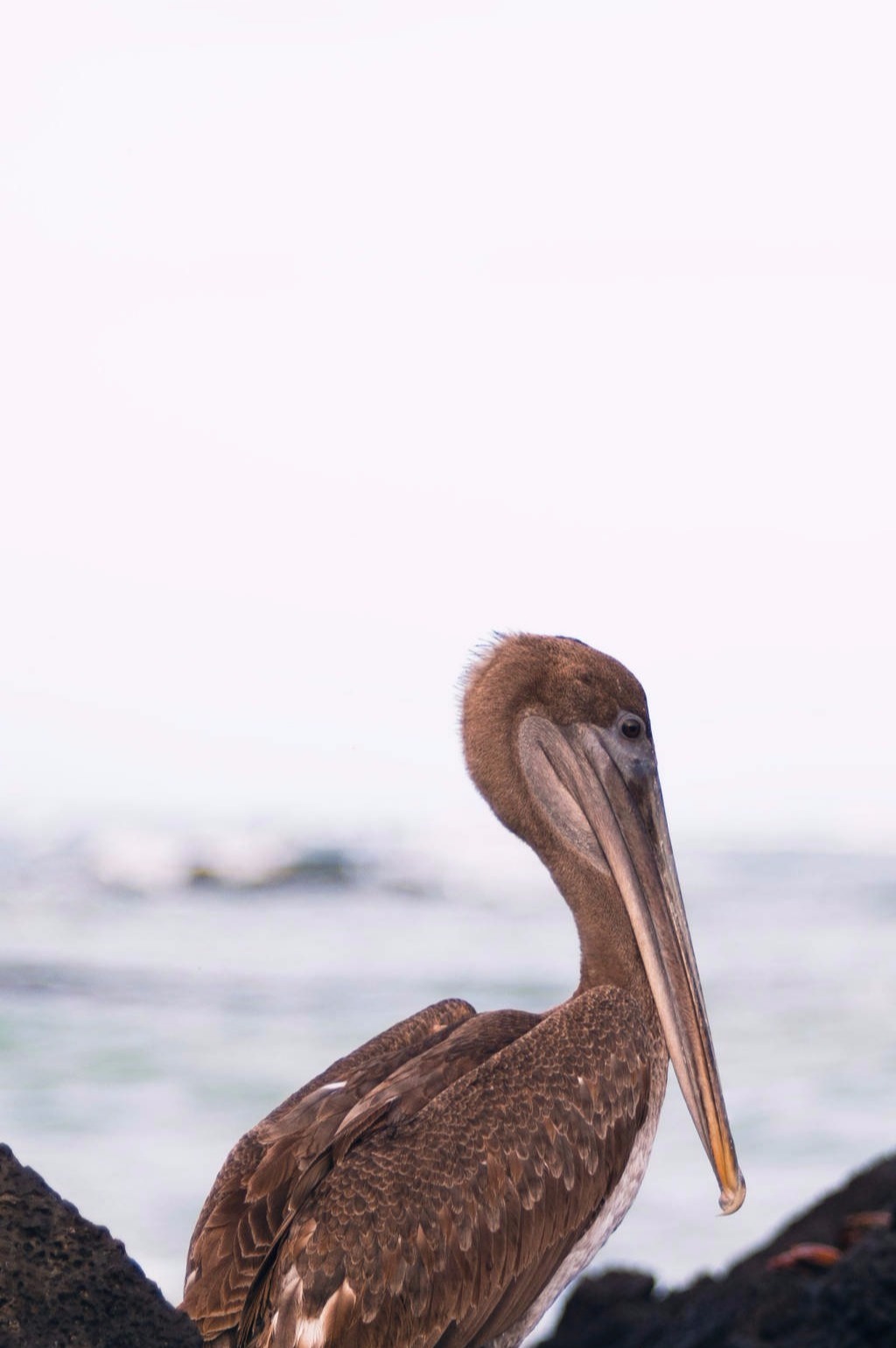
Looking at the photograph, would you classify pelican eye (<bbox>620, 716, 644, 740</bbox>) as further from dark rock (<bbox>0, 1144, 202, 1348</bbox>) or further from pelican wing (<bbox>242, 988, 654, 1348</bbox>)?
dark rock (<bbox>0, 1144, 202, 1348</bbox>)

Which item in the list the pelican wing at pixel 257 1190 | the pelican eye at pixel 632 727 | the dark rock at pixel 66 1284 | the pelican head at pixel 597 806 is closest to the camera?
the dark rock at pixel 66 1284

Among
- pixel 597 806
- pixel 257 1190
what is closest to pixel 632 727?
pixel 597 806

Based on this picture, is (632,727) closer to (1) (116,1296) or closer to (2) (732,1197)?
(2) (732,1197)

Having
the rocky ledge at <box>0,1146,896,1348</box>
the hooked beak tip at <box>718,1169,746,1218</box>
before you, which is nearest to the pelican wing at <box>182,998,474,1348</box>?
the rocky ledge at <box>0,1146,896,1348</box>

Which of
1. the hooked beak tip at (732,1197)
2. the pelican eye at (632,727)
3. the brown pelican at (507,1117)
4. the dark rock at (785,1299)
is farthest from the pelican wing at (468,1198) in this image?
the pelican eye at (632,727)

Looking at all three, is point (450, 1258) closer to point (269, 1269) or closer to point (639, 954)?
point (269, 1269)

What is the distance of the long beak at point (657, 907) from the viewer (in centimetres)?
508

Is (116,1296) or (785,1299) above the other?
(116,1296)

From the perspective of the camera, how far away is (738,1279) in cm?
395

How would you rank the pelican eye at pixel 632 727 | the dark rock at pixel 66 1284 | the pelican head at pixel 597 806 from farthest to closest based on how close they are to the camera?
the pelican eye at pixel 632 727, the pelican head at pixel 597 806, the dark rock at pixel 66 1284

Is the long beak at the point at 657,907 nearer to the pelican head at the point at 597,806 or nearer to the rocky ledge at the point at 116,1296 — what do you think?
the pelican head at the point at 597,806

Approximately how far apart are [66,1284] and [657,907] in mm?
2564

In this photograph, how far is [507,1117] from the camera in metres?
4.39

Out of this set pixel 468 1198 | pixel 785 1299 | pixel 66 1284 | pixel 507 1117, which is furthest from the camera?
pixel 507 1117
